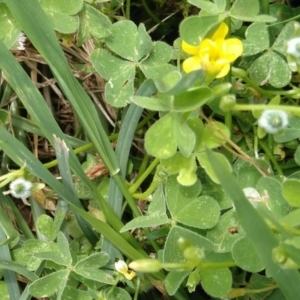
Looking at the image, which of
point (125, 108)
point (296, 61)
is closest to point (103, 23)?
point (125, 108)

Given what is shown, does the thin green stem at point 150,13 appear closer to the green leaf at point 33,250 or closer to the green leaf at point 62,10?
the green leaf at point 62,10

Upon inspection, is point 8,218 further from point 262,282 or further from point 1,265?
point 262,282

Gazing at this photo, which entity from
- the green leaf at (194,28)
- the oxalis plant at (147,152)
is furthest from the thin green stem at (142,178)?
the green leaf at (194,28)

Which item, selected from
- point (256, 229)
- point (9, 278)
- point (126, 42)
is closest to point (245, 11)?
point (126, 42)

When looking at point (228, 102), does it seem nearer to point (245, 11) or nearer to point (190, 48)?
point (190, 48)

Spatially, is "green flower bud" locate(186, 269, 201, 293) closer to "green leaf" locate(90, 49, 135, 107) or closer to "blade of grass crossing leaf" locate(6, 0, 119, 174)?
"blade of grass crossing leaf" locate(6, 0, 119, 174)
